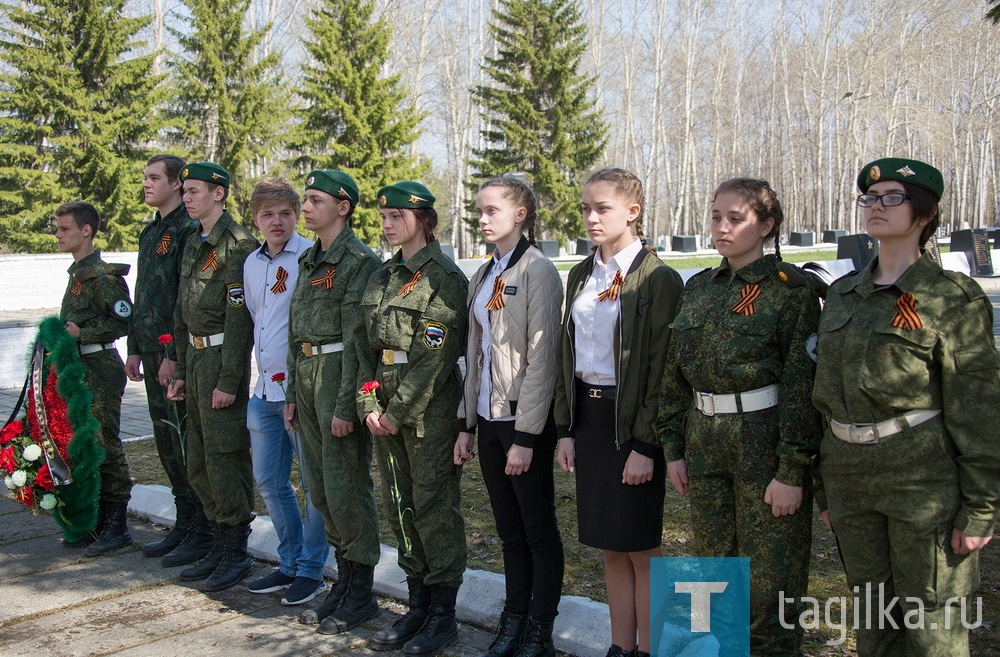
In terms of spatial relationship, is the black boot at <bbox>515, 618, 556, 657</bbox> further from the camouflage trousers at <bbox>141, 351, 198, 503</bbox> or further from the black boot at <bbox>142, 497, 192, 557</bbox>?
the black boot at <bbox>142, 497, 192, 557</bbox>

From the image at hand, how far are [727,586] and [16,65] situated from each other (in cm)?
2964

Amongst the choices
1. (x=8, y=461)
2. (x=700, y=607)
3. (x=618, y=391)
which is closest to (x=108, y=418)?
(x=8, y=461)

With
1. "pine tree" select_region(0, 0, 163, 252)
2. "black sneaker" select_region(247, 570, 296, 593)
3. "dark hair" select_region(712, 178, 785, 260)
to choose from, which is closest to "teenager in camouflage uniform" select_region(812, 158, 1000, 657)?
"dark hair" select_region(712, 178, 785, 260)

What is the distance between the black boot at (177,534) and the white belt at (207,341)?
1249mm

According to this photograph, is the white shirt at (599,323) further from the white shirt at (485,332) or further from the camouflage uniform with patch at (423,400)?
the camouflage uniform with patch at (423,400)

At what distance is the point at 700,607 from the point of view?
3666mm

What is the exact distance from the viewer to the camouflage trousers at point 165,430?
5.65 metres

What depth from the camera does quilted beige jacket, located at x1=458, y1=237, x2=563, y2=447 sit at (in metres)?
3.80

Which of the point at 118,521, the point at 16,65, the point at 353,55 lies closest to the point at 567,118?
the point at 353,55

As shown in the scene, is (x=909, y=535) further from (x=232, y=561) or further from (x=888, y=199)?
(x=232, y=561)

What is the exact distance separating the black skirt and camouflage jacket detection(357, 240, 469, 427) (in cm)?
79

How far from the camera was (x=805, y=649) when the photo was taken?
3.72 meters

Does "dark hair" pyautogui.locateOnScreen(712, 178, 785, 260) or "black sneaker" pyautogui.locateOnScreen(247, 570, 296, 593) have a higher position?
"dark hair" pyautogui.locateOnScreen(712, 178, 785, 260)

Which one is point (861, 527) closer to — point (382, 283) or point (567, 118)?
point (382, 283)
